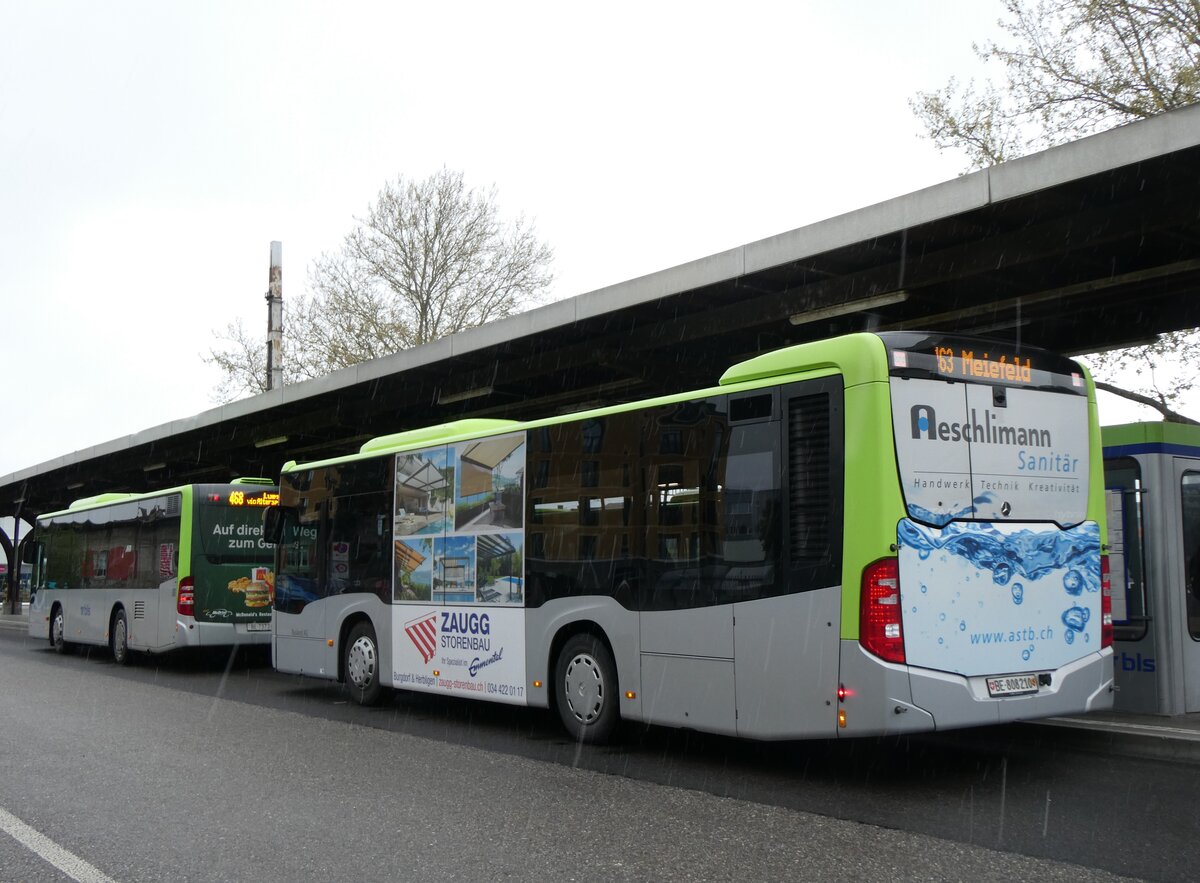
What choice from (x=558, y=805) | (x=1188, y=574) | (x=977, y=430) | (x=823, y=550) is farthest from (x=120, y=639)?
(x=1188, y=574)

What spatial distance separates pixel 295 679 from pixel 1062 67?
1927 cm

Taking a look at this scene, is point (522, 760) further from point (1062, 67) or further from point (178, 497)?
point (1062, 67)

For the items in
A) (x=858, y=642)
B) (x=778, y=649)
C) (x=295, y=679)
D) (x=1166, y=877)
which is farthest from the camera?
(x=295, y=679)

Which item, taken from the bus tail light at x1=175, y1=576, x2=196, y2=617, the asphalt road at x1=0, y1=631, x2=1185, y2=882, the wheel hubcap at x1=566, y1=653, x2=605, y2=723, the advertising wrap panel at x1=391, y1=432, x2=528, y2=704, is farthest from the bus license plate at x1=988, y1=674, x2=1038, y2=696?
the bus tail light at x1=175, y1=576, x2=196, y2=617

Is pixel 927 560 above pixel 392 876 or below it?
above

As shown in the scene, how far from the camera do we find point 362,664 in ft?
41.3

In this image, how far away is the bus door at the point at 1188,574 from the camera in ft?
30.9

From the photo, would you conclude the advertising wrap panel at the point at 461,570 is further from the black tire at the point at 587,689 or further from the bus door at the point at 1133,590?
the bus door at the point at 1133,590

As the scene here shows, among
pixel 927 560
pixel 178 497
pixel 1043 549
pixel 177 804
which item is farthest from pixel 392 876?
pixel 178 497

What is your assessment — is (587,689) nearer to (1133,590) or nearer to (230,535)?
(1133,590)

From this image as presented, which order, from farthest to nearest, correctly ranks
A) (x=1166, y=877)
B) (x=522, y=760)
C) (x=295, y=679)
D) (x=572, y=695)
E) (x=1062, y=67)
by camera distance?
(x=1062, y=67), (x=295, y=679), (x=572, y=695), (x=522, y=760), (x=1166, y=877)

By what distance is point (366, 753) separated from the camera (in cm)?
927

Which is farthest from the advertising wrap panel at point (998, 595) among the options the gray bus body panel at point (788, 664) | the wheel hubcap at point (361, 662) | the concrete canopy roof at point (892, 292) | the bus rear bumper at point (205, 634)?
the bus rear bumper at point (205, 634)

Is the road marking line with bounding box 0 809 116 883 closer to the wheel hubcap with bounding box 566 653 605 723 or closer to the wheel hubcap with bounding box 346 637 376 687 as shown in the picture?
the wheel hubcap with bounding box 566 653 605 723
